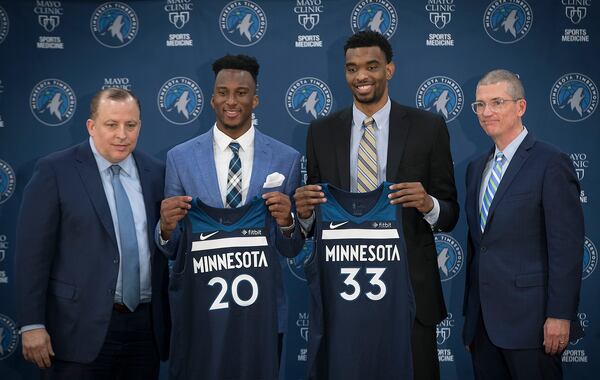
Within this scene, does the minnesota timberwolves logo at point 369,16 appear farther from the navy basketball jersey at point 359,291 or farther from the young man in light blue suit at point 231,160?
the navy basketball jersey at point 359,291

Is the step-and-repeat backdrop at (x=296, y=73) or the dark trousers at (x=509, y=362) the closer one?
the dark trousers at (x=509, y=362)

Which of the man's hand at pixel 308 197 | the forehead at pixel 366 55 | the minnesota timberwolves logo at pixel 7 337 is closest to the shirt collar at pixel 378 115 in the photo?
the forehead at pixel 366 55

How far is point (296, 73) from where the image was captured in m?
4.62

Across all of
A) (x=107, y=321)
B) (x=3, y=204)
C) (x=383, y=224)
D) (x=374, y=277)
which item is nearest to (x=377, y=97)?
(x=383, y=224)

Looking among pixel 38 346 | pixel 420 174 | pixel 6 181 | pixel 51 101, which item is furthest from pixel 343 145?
pixel 6 181

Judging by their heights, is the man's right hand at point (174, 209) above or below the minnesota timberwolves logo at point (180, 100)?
below

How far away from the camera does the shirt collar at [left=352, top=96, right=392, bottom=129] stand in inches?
130

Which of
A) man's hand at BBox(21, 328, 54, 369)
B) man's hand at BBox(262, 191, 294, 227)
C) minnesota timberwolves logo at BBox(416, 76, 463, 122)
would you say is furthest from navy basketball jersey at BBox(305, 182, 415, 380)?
minnesota timberwolves logo at BBox(416, 76, 463, 122)

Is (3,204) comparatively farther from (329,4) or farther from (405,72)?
(405,72)

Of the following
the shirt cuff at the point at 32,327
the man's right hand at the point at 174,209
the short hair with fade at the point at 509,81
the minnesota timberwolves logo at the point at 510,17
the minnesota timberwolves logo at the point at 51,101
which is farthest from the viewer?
the minnesota timberwolves logo at the point at 51,101

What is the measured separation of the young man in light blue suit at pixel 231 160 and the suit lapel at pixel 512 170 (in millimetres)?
1081

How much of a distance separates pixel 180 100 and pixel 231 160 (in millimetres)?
1621

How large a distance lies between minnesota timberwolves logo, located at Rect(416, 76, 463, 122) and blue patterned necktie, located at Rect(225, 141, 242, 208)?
1.95 meters

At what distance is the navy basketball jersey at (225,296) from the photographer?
291 cm
